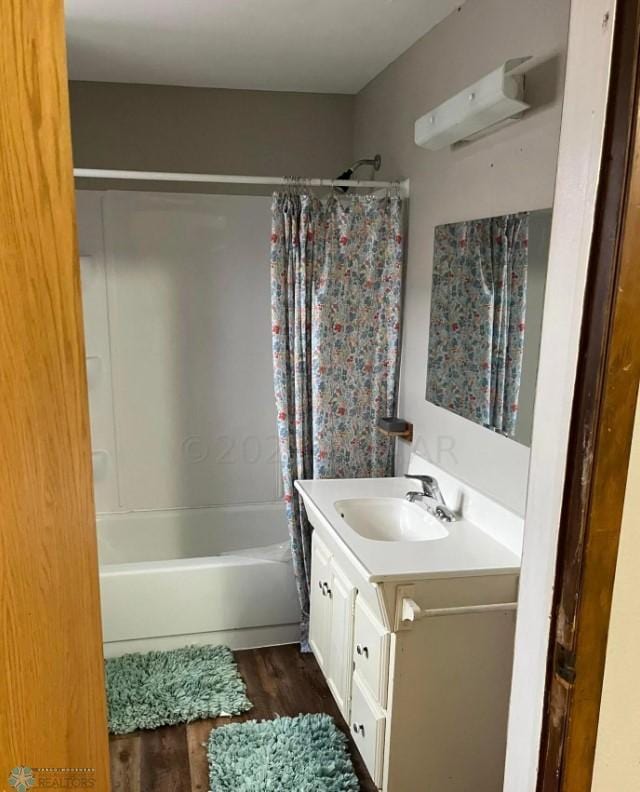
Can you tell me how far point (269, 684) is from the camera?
2.79m

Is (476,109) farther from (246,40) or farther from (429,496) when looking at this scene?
(429,496)

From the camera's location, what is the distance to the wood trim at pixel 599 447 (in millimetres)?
708

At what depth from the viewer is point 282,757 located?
7.65 feet

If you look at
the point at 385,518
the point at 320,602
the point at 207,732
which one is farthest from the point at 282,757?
the point at 385,518

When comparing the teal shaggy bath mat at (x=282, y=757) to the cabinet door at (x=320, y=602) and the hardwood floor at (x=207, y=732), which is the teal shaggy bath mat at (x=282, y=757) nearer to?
the hardwood floor at (x=207, y=732)

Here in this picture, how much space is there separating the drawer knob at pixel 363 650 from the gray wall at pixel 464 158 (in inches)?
26.2

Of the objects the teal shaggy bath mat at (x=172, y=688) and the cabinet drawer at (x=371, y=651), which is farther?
the teal shaggy bath mat at (x=172, y=688)

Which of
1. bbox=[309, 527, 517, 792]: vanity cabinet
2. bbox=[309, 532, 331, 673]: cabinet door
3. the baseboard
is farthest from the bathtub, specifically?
bbox=[309, 527, 517, 792]: vanity cabinet

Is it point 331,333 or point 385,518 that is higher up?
point 331,333

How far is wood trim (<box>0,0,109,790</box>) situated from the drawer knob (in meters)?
1.35

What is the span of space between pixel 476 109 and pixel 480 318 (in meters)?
0.69

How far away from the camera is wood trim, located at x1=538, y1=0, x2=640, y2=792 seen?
71 cm

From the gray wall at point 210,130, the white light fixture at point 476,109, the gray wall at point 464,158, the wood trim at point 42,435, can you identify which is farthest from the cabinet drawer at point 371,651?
the gray wall at point 210,130

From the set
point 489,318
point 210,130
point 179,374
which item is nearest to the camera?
point 489,318
